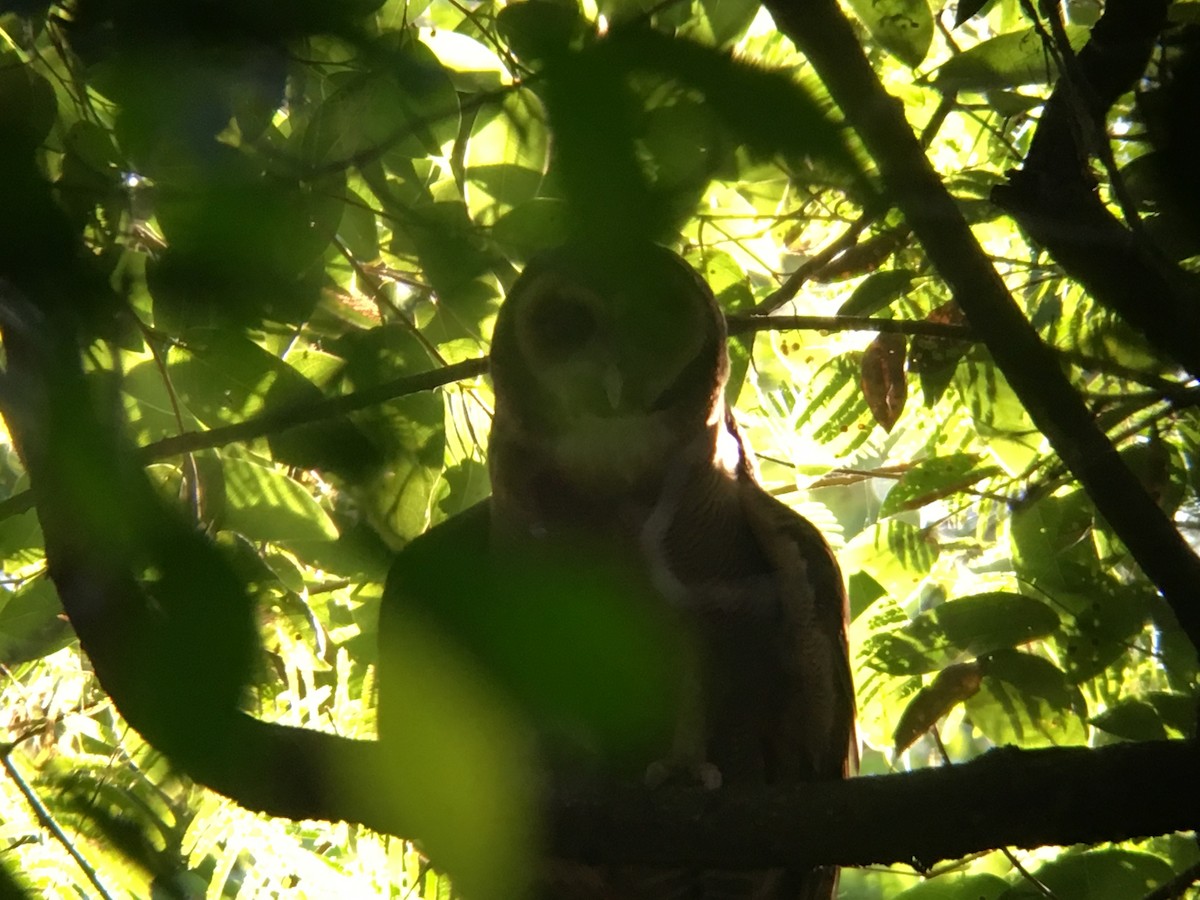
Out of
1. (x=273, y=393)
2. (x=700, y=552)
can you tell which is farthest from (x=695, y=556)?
(x=273, y=393)

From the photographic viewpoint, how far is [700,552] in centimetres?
198

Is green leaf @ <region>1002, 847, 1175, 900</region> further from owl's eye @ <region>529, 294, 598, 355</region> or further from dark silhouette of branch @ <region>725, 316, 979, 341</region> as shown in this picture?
owl's eye @ <region>529, 294, 598, 355</region>

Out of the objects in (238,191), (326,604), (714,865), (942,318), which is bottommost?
(714,865)

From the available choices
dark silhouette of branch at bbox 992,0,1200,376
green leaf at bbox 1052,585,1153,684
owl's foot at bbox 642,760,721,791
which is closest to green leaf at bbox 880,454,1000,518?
green leaf at bbox 1052,585,1153,684

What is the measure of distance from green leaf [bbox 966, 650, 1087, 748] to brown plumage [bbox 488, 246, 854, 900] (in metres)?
0.23

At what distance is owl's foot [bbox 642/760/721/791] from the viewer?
6.26 ft

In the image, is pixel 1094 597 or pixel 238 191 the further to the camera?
pixel 1094 597

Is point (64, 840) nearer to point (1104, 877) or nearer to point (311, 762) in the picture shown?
point (311, 762)

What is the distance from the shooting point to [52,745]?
160 centimetres

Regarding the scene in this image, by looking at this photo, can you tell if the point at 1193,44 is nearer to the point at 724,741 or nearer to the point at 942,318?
the point at 942,318

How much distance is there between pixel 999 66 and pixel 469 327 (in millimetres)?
911

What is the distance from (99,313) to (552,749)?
0.93m

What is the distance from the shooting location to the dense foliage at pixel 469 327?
49cm

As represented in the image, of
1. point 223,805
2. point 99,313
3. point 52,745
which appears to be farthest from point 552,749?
point 99,313
